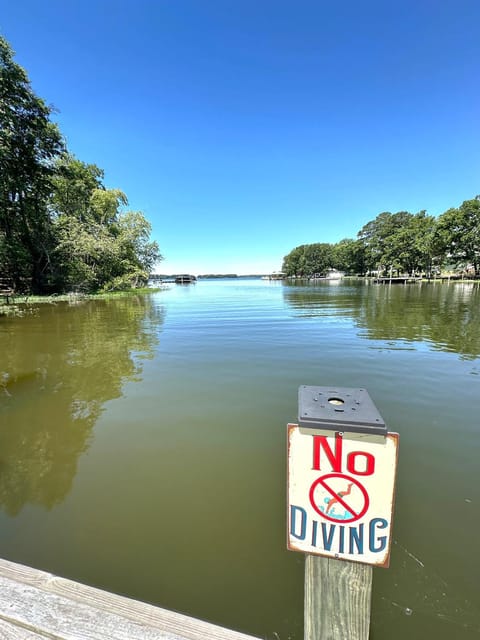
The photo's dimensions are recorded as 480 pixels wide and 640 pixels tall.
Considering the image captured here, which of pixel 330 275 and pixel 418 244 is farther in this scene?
pixel 330 275

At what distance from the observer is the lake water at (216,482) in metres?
1.95

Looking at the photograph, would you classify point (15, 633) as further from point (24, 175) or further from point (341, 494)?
point (24, 175)

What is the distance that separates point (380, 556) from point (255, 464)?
2.40 m

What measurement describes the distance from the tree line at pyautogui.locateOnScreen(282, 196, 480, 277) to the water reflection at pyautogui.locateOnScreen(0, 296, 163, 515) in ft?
198

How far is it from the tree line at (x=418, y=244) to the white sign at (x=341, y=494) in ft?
211

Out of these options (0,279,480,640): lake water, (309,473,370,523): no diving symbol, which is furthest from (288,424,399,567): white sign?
(0,279,480,640): lake water

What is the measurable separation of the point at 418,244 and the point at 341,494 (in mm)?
69371

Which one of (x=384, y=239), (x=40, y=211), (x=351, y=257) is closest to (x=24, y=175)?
(x=40, y=211)

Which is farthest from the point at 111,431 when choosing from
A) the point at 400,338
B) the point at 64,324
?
the point at 64,324

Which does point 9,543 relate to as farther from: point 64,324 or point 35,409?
point 64,324

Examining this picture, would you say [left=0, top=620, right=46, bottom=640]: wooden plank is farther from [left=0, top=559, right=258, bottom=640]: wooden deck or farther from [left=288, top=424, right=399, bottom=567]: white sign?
[left=288, top=424, right=399, bottom=567]: white sign

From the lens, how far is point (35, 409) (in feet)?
15.5

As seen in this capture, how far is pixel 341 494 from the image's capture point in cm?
107

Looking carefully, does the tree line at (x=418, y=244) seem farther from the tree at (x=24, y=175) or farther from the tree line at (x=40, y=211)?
the tree at (x=24, y=175)
